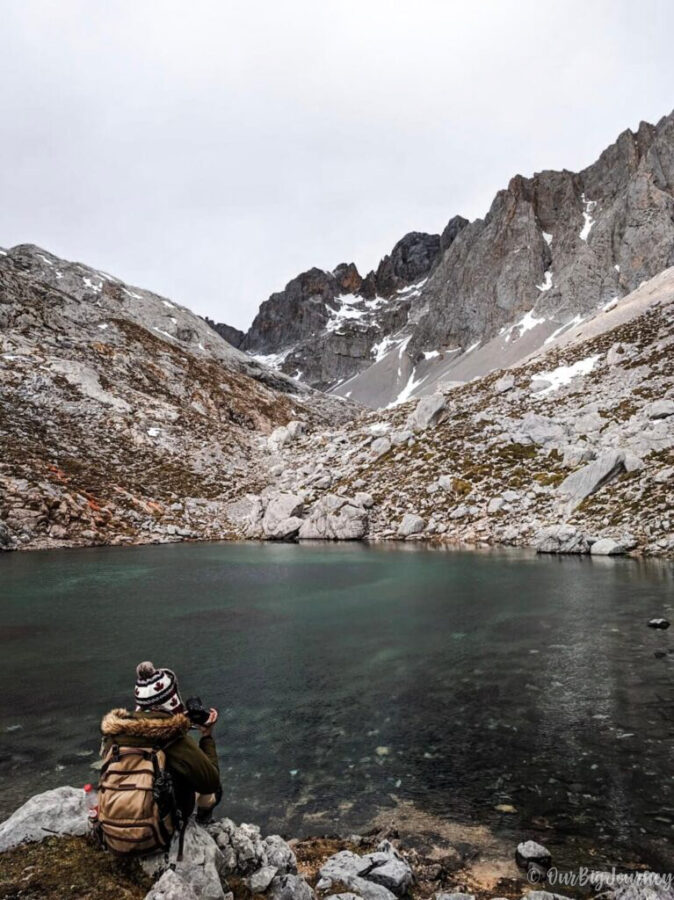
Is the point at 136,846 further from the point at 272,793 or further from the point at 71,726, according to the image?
the point at 71,726

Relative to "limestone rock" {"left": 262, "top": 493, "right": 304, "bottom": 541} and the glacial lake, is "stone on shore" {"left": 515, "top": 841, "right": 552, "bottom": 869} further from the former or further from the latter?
"limestone rock" {"left": 262, "top": 493, "right": 304, "bottom": 541}

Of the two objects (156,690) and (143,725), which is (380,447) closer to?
(156,690)

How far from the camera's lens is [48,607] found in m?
27.8

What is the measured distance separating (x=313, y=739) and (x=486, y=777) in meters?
4.18

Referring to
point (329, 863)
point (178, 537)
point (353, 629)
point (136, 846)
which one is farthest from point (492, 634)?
point (178, 537)

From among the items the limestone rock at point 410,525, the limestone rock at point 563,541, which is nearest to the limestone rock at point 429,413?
the limestone rock at point 410,525

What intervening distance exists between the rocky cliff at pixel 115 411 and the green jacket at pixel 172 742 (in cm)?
5491

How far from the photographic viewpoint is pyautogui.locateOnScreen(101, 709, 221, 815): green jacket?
6.09 metres

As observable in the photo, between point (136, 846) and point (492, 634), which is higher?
point (136, 846)

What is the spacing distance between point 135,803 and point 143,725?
2.56ft

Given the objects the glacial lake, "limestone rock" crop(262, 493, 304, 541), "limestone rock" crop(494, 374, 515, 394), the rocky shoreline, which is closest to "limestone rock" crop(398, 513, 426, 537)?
"limestone rock" crop(262, 493, 304, 541)

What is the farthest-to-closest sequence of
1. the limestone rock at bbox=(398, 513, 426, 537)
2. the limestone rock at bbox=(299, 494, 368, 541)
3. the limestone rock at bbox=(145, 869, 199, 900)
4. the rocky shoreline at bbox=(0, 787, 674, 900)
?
the limestone rock at bbox=(299, 494, 368, 541) < the limestone rock at bbox=(398, 513, 426, 537) < the rocky shoreline at bbox=(0, 787, 674, 900) < the limestone rock at bbox=(145, 869, 199, 900)

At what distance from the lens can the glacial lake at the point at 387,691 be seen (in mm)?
10062

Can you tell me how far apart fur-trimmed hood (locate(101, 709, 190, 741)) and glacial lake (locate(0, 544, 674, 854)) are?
4.62 metres
